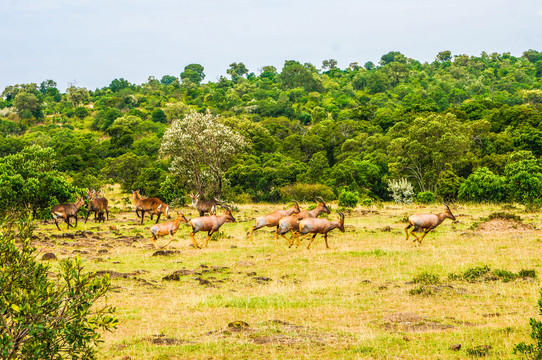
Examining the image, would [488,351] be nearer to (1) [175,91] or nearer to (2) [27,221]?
(2) [27,221]

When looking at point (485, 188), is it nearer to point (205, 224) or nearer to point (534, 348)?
point (205, 224)

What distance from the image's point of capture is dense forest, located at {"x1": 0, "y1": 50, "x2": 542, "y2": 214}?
36.8 m

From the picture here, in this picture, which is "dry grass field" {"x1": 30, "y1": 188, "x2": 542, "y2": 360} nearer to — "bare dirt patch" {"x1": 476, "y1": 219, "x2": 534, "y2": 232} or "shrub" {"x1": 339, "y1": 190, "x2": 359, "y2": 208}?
"bare dirt patch" {"x1": 476, "y1": 219, "x2": 534, "y2": 232}

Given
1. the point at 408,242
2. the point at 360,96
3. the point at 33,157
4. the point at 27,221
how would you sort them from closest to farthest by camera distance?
the point at 27,221
the point at 408,242
the point at 33,157
the point at 360,96

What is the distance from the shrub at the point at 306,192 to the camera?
50.6m

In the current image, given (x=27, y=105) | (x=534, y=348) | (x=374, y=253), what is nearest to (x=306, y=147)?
(x=374, y=253)

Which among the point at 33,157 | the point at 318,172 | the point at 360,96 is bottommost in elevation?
the point at 318,172

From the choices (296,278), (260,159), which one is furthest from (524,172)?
(260,159)

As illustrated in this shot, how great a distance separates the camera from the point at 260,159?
67.1 m

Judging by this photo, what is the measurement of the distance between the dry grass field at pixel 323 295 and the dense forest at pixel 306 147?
1376cm

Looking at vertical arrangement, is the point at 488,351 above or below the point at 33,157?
below

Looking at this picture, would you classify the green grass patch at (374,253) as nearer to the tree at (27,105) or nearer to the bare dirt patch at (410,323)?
the bare dirt patch at (410,323)

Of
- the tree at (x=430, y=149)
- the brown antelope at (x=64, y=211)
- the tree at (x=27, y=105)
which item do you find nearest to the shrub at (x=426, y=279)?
the brown antelope at (x=64, y=211)

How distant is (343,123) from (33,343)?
74402 millimetres
